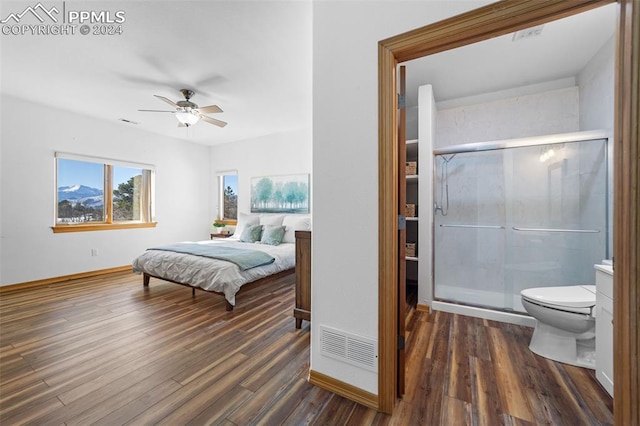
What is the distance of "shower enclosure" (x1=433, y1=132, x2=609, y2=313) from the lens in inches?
99.7

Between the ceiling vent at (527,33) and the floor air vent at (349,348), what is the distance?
261 centimetres

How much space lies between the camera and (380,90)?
4.73ft

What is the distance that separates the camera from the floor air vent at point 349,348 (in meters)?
1.48

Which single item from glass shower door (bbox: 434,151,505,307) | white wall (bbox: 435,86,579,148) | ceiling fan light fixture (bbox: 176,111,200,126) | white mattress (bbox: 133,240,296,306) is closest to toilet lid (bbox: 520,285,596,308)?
glass shower door (bbox: 434,151,505,307)

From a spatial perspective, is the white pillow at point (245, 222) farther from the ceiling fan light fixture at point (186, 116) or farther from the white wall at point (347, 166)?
the white wall at point (347, 166)

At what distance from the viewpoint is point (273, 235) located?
4371mm

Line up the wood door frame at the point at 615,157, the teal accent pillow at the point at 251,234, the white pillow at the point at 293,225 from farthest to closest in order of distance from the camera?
the teal accent pillow at the point at 251,234 → the white pillow at the point at 293,225 → the wood door frame at the point at 615,157

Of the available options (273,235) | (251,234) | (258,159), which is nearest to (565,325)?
(273,235)

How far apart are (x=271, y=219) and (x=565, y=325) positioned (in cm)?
407

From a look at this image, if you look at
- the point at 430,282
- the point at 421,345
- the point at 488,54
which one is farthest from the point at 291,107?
the point at 421,345

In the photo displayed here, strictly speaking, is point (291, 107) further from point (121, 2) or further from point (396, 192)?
point (396, 192)

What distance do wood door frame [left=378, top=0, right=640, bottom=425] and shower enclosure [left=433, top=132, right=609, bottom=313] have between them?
1.79 metres

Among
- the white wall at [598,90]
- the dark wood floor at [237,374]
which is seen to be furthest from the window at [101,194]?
the white wall at [598,90]

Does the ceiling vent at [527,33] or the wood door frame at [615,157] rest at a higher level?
the ceiling vent at [527,33]
